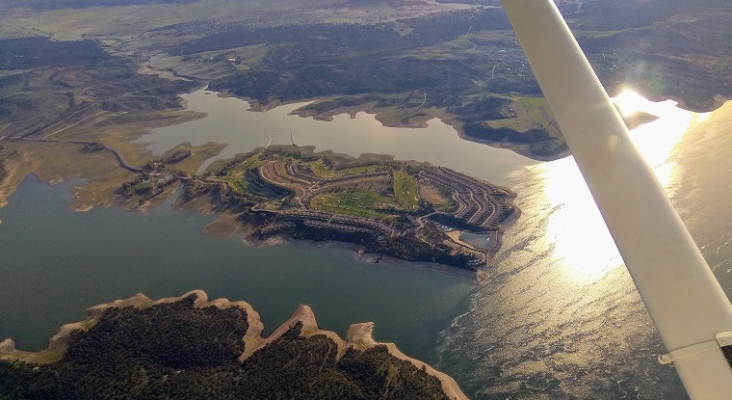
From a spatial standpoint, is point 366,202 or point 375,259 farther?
point 366,202

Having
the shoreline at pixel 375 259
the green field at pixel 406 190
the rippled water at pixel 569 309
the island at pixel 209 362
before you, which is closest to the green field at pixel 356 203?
the green field at pixel 406 190

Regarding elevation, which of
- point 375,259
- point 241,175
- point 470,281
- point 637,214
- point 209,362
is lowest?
point 470,281

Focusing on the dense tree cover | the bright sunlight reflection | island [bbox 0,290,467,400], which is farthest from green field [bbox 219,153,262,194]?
the bright sunlight reflection

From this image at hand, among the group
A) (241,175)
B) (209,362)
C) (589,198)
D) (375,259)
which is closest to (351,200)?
(375,259)

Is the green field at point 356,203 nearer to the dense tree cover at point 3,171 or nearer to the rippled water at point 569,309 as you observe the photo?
the rippled water at point 569,309

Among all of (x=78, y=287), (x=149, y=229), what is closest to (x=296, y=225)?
(x=149, y=229)

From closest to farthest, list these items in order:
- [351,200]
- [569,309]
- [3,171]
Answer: [569,309] < [351,200] < [3,171]

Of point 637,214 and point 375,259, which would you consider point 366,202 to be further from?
point 637,214
